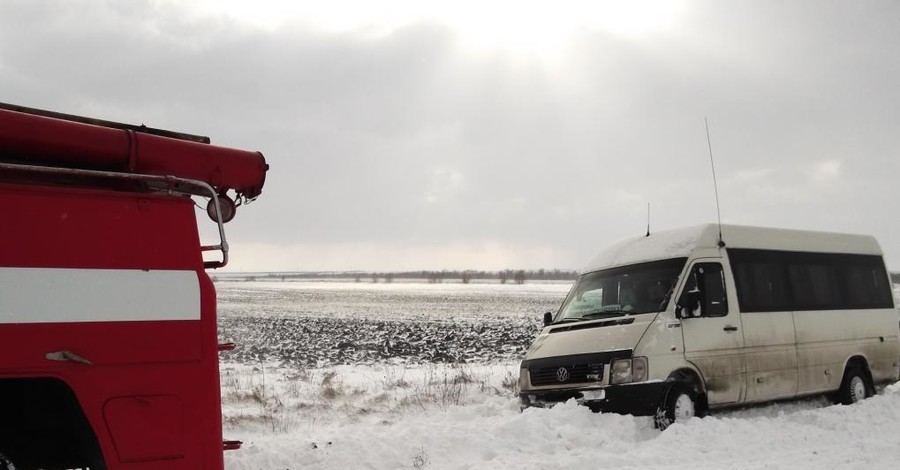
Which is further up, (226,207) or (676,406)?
(226,207)

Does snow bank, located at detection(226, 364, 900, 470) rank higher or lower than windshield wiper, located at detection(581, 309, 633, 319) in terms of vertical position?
lower

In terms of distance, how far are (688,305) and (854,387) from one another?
3.95 meters

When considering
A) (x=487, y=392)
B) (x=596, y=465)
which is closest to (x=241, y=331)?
(x=487, y=392)

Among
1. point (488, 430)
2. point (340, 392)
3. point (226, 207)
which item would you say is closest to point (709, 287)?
point (488, 430)

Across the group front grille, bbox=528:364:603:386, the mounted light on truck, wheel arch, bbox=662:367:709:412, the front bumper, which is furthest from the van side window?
the mounted light on truck

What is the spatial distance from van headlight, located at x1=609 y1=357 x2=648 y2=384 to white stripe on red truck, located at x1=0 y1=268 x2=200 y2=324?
17.7ft

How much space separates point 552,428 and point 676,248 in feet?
10.4

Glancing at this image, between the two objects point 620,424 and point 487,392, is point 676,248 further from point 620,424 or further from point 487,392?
point 487,392

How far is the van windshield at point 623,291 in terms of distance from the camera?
921 centimetres

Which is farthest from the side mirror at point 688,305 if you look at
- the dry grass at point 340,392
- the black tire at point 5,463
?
the black tire at point 5,463

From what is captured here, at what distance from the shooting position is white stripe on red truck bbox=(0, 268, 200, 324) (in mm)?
3910

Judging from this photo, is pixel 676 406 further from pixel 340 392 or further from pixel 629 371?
pixel 340 392

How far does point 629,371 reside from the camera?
8414 mm

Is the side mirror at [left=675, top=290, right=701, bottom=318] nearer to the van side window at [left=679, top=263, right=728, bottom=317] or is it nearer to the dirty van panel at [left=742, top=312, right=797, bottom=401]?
the van side window at [left=679, top=263, right=728, bottom=317]
